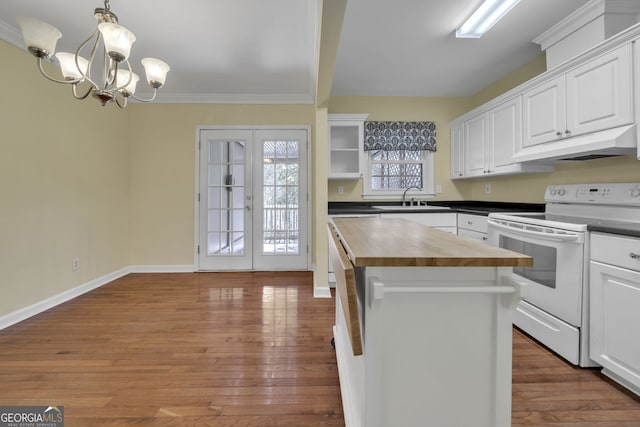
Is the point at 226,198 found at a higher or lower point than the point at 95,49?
lower

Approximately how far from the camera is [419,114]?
161 inches

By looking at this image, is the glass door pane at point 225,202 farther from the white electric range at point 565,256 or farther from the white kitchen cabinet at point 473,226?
the white electric range at point 565,256

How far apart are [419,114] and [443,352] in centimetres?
380

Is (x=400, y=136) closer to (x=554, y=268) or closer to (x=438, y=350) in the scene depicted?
(x=554, y=268)

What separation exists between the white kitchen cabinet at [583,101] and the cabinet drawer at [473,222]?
80 cm

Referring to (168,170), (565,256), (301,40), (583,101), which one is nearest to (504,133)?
(583,101)

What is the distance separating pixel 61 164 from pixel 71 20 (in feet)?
4.35

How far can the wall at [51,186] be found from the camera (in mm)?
2385

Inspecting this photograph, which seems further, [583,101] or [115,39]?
[583,101]

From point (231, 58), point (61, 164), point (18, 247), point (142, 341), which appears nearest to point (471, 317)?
point (142, 341)

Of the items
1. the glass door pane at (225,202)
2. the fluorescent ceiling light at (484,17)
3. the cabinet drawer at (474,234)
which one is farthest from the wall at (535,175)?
the glass door pane at (225,202)

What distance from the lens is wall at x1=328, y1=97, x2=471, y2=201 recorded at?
13.3 feet

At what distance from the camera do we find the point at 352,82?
11.8 feet

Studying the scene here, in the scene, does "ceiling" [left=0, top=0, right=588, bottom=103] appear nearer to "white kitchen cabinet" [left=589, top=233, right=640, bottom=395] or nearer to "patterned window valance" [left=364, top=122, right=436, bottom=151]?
"patterned window valance" [left=364, top=122, right=436, bottom=151]
